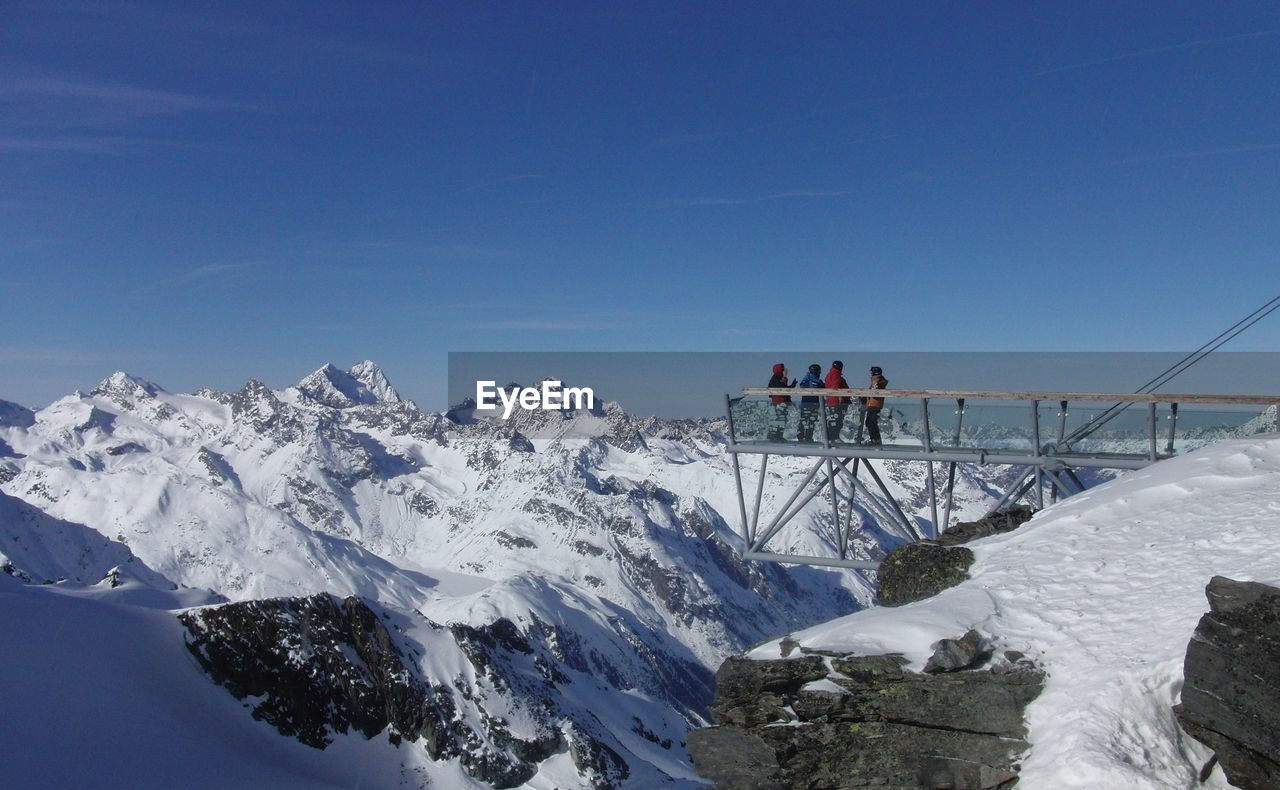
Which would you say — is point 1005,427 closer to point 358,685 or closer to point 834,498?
point 834,498

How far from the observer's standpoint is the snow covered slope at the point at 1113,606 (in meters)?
10.2

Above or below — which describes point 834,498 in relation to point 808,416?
below

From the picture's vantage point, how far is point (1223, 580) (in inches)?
421

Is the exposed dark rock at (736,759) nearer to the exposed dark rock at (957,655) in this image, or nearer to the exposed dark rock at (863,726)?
the exposed dark rock at (863,726)

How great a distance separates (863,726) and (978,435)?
9.67 meters

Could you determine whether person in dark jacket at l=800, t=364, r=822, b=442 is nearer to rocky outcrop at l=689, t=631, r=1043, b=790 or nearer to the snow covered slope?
the snow covered slope

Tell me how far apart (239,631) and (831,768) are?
113254 millimetres

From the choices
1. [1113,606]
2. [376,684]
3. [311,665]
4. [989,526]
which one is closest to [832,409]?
[989,526]

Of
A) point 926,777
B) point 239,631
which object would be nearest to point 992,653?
point 926,777

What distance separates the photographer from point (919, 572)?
1470 cm

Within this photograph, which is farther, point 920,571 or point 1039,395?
point 1039,395

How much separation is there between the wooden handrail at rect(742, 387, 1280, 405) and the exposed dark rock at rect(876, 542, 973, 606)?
4789mm

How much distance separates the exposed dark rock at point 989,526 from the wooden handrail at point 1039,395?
273 centimetres

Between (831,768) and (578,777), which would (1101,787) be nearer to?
(831,768)
